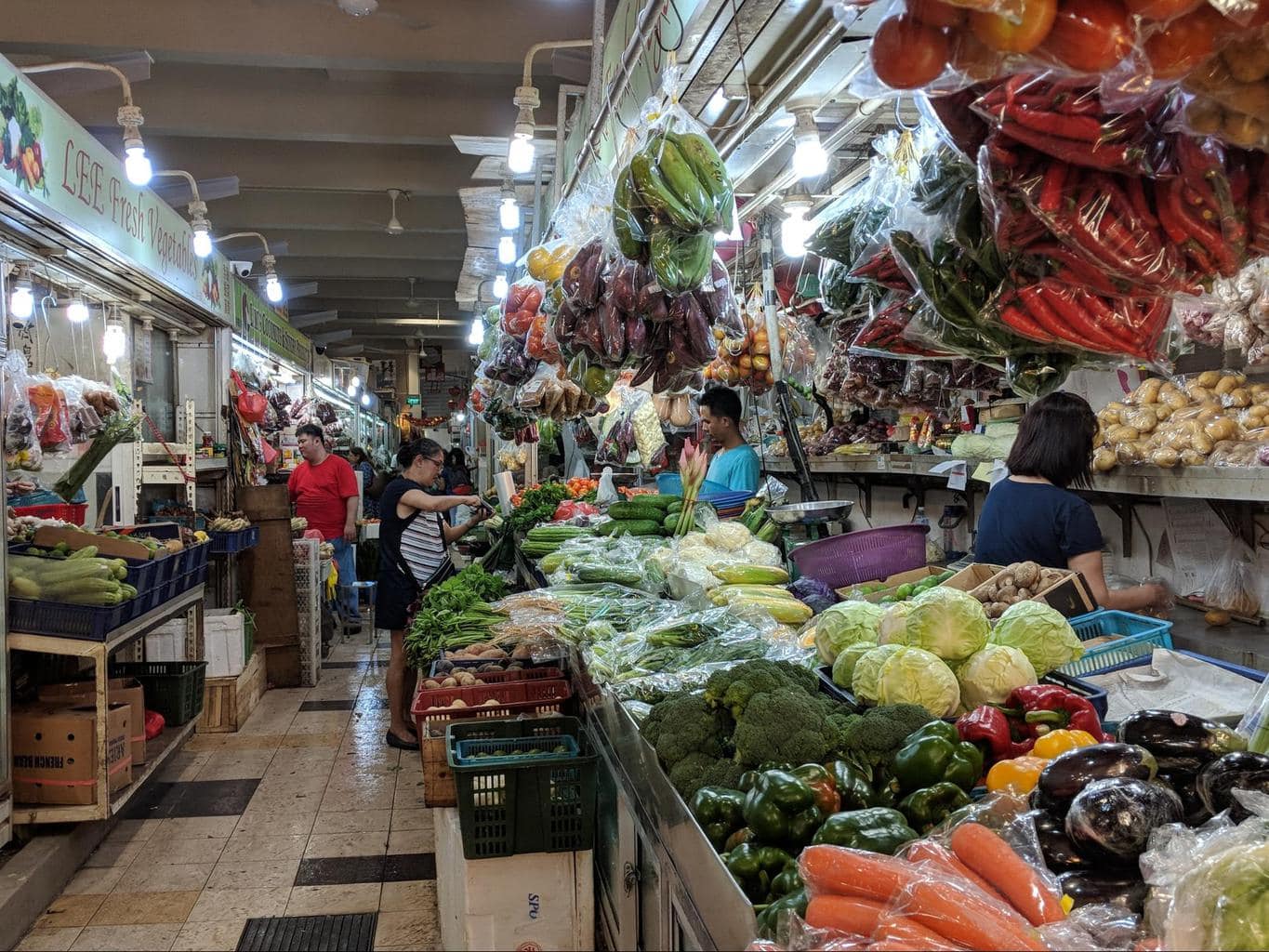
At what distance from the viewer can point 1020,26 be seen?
1055mm

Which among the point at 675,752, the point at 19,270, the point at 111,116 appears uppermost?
the point at 111,116

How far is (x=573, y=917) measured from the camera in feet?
10.4

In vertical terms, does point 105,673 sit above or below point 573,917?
above

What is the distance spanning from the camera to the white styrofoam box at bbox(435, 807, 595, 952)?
3.07 meters

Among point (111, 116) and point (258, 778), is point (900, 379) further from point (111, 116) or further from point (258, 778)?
point (111, 116)

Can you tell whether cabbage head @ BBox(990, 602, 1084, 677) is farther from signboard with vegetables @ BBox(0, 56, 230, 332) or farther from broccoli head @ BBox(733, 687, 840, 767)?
signboard with vegetables @ BBox(0, 56, 230, 332)

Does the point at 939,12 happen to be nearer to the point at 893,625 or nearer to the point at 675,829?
the point at 675,829

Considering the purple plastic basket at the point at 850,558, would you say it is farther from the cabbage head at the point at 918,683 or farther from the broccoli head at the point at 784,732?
the broccoli head at the point at 784,732

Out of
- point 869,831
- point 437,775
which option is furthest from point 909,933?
point 437,775

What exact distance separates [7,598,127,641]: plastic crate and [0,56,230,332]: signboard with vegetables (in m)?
1.94

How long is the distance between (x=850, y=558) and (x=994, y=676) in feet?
5.78

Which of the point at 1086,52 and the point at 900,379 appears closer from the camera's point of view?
the point at 1086,52

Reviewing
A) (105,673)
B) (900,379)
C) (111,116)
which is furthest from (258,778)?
(111,116)

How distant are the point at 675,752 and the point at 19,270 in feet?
17.4
